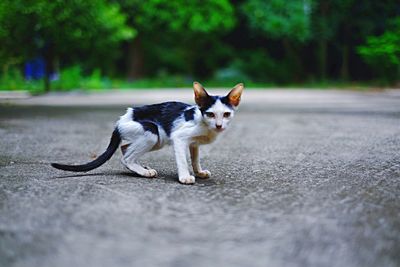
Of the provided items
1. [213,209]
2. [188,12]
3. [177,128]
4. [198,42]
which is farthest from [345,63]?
[213,209]

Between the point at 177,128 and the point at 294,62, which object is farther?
the point at 294,62

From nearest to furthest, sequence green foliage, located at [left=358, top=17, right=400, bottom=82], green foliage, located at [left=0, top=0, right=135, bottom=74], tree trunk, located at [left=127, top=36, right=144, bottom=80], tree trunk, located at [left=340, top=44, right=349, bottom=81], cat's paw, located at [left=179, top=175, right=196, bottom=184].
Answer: cat's paw, located at [left=179, top=175, right=196, bottom=184] → green foliage, located at [left=0, top=0, right=135, bottom=74] → green foliage, located at [left=358, top=17, right=400, bottom=82] → tree trunk, located at [left=340, top=44, right=349, bottom=81] → tree trunk, located at [left=127, top=36, right=144, bottom=80]

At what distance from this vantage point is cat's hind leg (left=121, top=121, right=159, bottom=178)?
3.88 meters

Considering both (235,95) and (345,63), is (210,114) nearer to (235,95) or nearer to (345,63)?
(235,95)

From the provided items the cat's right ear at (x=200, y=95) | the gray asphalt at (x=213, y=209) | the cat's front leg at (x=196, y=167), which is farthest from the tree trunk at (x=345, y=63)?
the cat's right ear at (x=200, y=95)

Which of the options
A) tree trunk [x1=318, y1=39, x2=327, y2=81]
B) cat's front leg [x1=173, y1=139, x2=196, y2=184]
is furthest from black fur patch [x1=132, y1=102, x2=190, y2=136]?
tree trunk [x1=318, y1=39, x2=327, y2=81]

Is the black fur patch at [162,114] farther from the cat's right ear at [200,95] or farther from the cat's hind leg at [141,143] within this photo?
the cat's right ear at [200,95]

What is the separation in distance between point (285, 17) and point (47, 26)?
1462cm

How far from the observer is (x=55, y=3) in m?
15.3

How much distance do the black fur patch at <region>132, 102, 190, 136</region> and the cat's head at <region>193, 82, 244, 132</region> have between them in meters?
0.27

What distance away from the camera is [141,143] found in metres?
3.88

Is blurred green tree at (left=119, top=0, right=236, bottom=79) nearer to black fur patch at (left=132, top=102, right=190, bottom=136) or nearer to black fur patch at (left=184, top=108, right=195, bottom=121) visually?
black fur patch at (left=132, top=102, right=190, bottom=136)

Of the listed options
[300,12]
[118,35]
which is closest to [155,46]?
[300,12]

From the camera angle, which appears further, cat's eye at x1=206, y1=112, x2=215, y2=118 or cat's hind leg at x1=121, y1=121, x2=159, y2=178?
cat's hind leg at x1=121, y1=121, x2=159, y2=178
